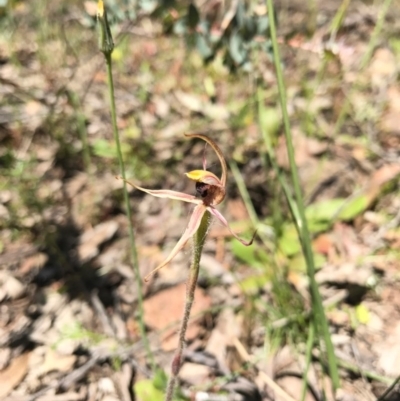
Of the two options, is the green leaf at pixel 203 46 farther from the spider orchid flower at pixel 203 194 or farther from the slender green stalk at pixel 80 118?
the spider orchid flower at pixel 203 194

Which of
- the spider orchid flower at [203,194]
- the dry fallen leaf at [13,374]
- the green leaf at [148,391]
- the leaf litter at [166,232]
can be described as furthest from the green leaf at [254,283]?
the spider orchid flower at [203,194]

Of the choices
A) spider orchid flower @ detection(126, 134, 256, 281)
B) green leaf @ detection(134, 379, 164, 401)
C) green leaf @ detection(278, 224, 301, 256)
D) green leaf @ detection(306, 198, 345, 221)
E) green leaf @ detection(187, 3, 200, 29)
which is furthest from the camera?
green leaf @ detection(306, 198, 345, 221)

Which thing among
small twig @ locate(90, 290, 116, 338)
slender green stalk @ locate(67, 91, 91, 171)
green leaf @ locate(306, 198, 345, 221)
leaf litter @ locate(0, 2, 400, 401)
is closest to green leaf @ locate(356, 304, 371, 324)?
leaf litter @ locate(0, 2, 400, 401)

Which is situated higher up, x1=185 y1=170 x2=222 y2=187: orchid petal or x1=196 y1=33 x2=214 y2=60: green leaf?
x1=196 y1=33 x2=214 y2=60: green leaf

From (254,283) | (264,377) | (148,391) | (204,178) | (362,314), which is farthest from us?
(254,283)

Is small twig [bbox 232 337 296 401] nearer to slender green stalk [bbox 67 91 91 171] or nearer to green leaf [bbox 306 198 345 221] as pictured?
green leaf [bbox 306 198 345 221]

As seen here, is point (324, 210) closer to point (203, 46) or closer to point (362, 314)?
point (362, 314)

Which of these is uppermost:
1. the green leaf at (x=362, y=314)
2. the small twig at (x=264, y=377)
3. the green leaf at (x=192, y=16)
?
the green leaf at (x=192, y=16)

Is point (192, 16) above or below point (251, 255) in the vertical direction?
above

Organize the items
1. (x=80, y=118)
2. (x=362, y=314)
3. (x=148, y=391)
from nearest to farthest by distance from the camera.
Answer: (x=148, y=391), (x=362, y=314), (x=80, y=118)

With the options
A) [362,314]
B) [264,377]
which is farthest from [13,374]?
[362,314]

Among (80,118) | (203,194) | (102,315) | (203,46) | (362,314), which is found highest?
(203,46)
